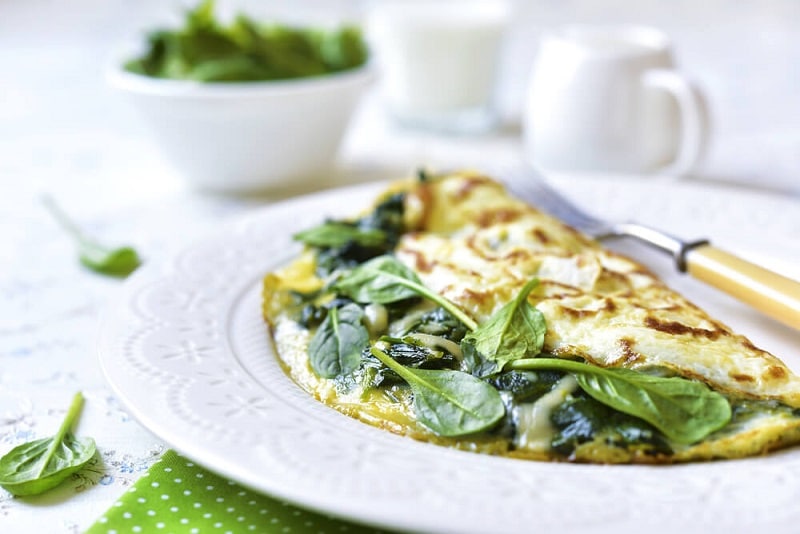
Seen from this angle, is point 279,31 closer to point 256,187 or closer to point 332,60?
point 332,60

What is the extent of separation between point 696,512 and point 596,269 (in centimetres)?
116

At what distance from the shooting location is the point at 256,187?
4660mm

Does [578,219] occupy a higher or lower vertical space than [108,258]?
higher

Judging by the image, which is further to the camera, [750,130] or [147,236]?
[750,130]

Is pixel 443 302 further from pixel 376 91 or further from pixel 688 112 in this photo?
pixel 376 91

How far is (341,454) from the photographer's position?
1.98 meters

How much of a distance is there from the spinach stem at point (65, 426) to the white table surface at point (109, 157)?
0.04 metres

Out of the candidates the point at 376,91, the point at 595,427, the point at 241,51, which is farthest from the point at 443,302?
the point at 376,91

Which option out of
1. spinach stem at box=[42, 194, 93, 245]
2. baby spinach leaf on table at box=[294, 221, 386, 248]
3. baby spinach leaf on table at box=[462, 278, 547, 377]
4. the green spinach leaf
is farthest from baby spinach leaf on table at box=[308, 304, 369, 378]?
the green spinach leaf

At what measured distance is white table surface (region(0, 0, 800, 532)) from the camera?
2.62 m

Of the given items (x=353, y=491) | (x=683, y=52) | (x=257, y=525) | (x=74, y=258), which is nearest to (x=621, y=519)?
(x=353, y=491)

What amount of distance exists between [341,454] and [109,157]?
12.7ft

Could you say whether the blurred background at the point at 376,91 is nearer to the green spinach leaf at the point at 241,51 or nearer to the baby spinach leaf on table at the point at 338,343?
the green spinach leaf at the point at 241,51

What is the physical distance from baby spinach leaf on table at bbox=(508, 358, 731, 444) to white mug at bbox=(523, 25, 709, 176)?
2535mm
